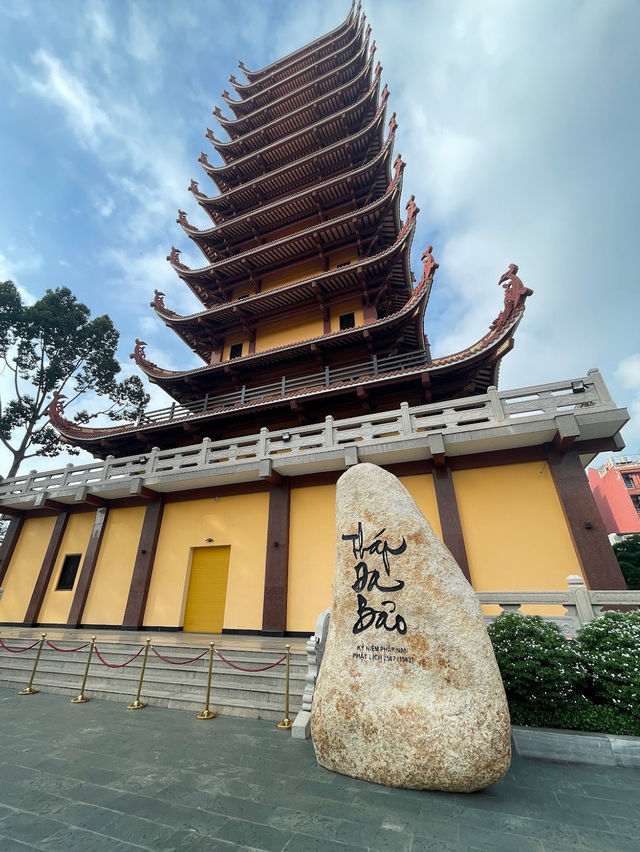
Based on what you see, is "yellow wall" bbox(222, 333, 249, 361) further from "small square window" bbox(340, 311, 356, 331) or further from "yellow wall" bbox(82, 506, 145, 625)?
"yellow wall" bbox(82, 506, 145, 625)

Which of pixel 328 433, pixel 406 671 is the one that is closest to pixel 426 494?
pixel 328 433

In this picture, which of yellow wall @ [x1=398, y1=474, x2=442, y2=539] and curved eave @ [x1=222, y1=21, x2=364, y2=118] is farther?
curved eave @ [x1=222, y1=21, x2=364, y2=118]

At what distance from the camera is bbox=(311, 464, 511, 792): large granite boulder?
343 cm

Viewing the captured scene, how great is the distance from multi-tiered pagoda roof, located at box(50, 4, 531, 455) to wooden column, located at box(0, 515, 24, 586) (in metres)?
4.05

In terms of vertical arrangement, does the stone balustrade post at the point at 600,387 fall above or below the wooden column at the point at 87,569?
above

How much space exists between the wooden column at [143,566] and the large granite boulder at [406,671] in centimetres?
966

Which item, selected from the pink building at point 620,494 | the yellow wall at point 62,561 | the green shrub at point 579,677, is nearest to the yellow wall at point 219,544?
the yellow wall at point 62,561

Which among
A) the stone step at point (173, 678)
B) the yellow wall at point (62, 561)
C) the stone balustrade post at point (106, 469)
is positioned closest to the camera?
the stone step at point (173, 678)

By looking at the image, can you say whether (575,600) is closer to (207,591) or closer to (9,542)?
(207,591)

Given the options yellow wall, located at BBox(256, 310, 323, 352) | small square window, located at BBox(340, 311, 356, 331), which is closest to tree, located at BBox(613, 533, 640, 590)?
small square window, located at BBox(340, 311, 356, 331)

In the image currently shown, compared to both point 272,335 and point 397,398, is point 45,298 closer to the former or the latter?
point 272,335

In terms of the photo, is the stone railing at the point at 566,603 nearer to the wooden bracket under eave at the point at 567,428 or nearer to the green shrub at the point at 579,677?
the green shrub at the point at 579,677

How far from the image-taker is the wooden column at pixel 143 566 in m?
11.6

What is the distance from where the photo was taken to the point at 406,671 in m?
3.88
